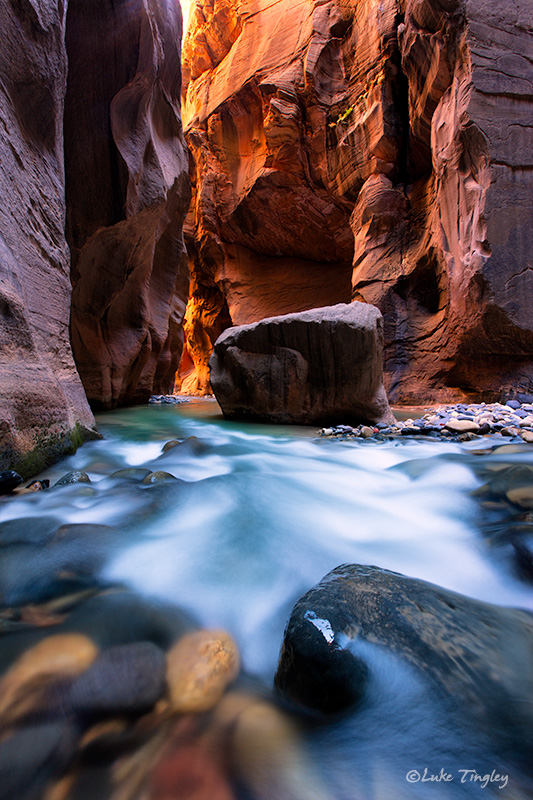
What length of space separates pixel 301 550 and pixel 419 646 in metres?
0.66

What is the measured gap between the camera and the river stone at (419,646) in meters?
0.73

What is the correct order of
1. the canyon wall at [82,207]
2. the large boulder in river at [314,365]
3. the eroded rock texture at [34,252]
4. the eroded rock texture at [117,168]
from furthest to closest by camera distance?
the eroded rock texture at [117,168] → the large boulder in river at [314,365] → the canyon wall at [82,207] → the eroded rock texture at [34,252]

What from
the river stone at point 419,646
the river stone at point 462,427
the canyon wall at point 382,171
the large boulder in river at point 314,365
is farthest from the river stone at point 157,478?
the canyon wall at point 382,171

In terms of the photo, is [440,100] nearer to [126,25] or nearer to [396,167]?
[396,167]

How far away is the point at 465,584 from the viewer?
1208 mm

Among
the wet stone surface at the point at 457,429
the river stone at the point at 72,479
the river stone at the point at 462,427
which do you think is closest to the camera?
the river stone at the point at 72,479

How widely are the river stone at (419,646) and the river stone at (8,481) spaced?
1668 millimetres

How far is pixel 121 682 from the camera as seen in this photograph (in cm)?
77

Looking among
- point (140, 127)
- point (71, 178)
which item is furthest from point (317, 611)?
point (140, 127)

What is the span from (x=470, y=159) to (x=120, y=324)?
6941mm

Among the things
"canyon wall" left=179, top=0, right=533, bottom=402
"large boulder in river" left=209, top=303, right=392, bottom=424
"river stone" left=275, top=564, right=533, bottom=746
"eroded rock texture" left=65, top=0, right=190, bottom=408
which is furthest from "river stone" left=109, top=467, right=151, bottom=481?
"canyon wall" left=179, top=0, right=533, bottom=402

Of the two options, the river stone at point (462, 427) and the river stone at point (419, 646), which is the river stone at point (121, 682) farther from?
the river stone at point (462, 427)

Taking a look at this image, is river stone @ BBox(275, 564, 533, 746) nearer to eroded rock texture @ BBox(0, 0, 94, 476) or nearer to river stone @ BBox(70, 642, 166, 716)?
river stone @ BBox(70, 642, 166, 716)

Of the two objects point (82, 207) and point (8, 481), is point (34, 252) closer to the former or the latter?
point (8, 481)
